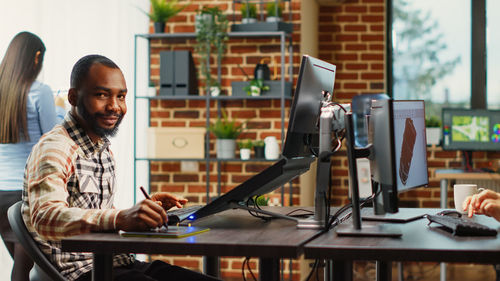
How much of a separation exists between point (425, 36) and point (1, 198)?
4.06 meters

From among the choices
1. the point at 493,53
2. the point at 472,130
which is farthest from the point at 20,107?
the point at 493,53

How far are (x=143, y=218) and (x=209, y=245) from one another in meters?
0.20

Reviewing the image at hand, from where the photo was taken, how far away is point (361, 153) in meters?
1.80

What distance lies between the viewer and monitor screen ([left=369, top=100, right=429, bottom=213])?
1.77 m

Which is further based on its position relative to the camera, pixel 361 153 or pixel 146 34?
pixel 146 34

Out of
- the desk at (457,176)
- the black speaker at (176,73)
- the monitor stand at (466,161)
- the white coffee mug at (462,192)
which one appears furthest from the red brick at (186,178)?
the white coffee mug at (462,192)

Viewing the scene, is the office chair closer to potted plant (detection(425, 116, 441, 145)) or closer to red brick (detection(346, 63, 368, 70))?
potted plant (detection(425, 116, 441, 145))

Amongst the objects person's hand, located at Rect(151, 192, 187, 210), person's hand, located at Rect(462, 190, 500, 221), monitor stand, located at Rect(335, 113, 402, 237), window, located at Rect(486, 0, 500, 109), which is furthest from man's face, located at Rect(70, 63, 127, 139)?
window, located at Rect(486, 0, 500, 109)

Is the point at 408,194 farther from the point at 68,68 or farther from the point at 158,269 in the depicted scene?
the point at 158,269

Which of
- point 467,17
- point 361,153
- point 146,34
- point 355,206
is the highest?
point 467,17

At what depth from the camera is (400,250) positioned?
1529 millimetres

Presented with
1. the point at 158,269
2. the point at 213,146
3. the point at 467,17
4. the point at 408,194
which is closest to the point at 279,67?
the point at 213,146

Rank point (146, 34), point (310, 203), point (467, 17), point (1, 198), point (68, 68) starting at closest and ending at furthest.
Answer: point (1, 198) → point (68, 68) → point (146, 34) → point (310, 203) → point (467, 17)

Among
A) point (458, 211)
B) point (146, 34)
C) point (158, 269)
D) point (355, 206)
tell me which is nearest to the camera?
point (355, 206)
